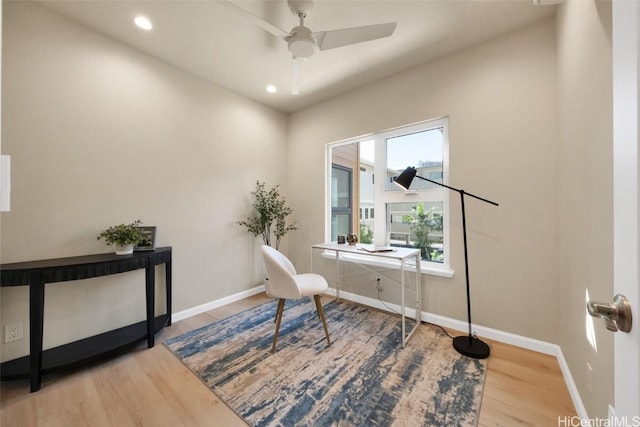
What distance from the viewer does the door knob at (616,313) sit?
0.54 meters

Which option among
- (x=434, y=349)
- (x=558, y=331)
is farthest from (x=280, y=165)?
(x=558, y=331)

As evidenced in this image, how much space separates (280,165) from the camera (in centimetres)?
380

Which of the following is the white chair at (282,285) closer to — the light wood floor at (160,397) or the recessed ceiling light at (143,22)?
the light wood floor at (160,397)

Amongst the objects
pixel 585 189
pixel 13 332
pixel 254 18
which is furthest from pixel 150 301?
pixel 585 189

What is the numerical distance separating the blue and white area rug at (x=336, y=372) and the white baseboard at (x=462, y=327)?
18cm

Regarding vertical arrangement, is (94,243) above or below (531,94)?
below

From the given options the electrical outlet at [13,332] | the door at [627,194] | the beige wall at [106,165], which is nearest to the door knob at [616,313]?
the door at [627,194]

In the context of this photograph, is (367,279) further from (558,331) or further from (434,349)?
(558,331)

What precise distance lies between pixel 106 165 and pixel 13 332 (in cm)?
140

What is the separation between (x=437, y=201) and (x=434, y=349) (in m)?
1.38

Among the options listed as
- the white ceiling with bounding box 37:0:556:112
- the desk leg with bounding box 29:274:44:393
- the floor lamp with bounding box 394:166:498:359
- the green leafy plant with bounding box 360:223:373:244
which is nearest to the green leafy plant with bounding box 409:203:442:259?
the floor lamp with bounding box 394:166:498:359

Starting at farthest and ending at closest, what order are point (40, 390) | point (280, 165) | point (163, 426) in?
point (280, 165) → point (40, 390) → point (163, 426)

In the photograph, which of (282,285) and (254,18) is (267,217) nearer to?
(282,285)

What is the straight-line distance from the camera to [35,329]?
1.62 m
